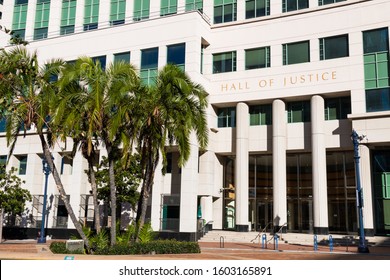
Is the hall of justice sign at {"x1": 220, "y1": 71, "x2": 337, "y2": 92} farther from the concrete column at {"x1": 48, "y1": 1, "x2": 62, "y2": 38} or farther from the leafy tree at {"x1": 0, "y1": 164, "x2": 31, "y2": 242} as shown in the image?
the concrete column at {"x1": 48, "y1": 1, "x2": 62, "y2": 38}

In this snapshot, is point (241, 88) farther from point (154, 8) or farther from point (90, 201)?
point (90, 201)

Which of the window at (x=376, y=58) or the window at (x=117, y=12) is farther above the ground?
the window at (x=117, y=12)

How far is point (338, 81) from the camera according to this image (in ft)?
113

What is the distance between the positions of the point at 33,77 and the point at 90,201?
2048cm

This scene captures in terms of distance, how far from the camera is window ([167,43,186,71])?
37.2 metres

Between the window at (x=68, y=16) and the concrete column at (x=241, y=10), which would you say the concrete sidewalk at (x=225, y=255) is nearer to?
the concrete column at (x=241, y=10)

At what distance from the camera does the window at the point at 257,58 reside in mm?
37750

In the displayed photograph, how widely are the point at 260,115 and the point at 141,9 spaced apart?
603 inches

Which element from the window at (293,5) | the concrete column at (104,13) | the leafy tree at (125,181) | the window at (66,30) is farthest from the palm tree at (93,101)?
the window at (66,30)

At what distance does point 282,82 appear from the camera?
3659 cm

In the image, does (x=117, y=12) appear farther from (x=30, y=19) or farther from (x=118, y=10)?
(x=30, y=19)

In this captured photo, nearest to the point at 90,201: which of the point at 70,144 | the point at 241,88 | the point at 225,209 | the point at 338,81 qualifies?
the point at 70,144

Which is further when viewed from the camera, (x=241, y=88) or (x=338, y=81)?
(x=241, y=88)

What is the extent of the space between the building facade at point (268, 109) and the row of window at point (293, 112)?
0.09 metres
